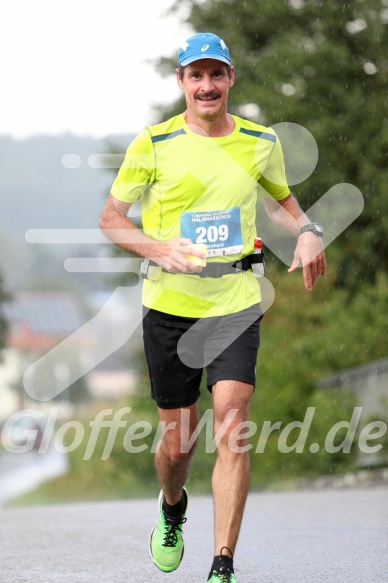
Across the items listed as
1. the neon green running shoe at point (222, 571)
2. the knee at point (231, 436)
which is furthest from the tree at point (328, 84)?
the neon green running shoe at point (222, 571)

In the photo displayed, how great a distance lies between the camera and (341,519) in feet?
32.5

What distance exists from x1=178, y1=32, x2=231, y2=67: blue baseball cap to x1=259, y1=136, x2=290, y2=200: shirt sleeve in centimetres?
49

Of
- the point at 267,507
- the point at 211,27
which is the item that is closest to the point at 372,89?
the point at 211,27

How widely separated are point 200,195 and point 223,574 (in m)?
1.65

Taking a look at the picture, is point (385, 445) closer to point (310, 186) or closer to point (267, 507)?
point (267, 507)

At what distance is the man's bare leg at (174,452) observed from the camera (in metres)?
6.29

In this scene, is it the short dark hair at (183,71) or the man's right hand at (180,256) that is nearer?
the man's right hand at (180,256)

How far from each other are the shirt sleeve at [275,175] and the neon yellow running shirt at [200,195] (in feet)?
0.12

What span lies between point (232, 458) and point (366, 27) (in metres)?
29.1

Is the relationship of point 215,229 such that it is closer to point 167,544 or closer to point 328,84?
point 167,544

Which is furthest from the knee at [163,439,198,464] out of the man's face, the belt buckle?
the man's face

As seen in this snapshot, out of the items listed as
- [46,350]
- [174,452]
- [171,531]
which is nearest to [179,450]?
[174,452]

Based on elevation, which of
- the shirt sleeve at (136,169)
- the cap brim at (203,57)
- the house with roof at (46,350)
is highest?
the house with roof at (46,350)

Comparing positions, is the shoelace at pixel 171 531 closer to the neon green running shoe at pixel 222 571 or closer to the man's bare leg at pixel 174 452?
the man's bare leg at pixel 174 452
